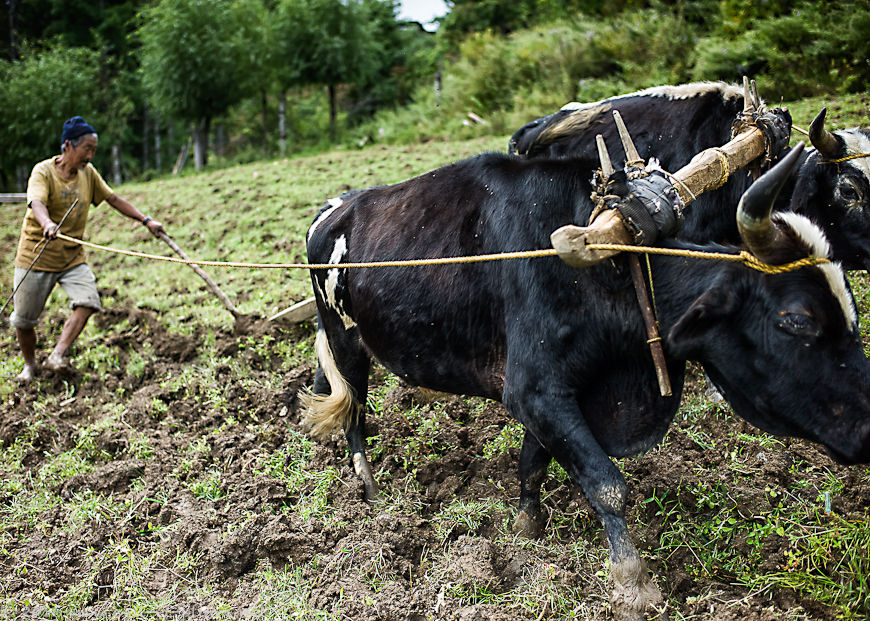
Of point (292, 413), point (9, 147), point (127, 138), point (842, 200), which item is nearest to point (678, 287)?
point (842, 200)

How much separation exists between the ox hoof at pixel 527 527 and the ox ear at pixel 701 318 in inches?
53.7

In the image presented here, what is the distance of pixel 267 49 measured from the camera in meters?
23.3

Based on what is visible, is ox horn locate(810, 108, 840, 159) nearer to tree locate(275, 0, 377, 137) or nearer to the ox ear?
the ox ear

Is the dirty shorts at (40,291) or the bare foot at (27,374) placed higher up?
the dirty shorts at (40,291)

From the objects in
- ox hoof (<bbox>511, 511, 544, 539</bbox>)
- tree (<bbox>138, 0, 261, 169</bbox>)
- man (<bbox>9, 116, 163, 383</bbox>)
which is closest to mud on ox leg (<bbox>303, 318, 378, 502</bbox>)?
ox hoof (<bbox>511, 511, 544, 539</bbox>)

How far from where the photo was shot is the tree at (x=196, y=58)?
826 inches

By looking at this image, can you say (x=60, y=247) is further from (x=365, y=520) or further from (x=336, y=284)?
(x=365, y=520)

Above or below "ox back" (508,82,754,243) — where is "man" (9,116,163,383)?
below

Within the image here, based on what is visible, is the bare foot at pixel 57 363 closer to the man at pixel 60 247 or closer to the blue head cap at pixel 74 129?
the man at pixel 60 247

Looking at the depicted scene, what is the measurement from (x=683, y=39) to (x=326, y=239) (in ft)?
41.0

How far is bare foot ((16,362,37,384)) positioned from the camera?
624 cm

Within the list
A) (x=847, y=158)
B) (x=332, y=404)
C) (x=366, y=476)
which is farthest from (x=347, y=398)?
(x=847, y=158)

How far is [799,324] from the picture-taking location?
8.38ft

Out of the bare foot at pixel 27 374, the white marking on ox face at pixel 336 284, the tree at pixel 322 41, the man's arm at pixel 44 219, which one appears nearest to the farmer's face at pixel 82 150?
the man's arm at pixel 44 219
